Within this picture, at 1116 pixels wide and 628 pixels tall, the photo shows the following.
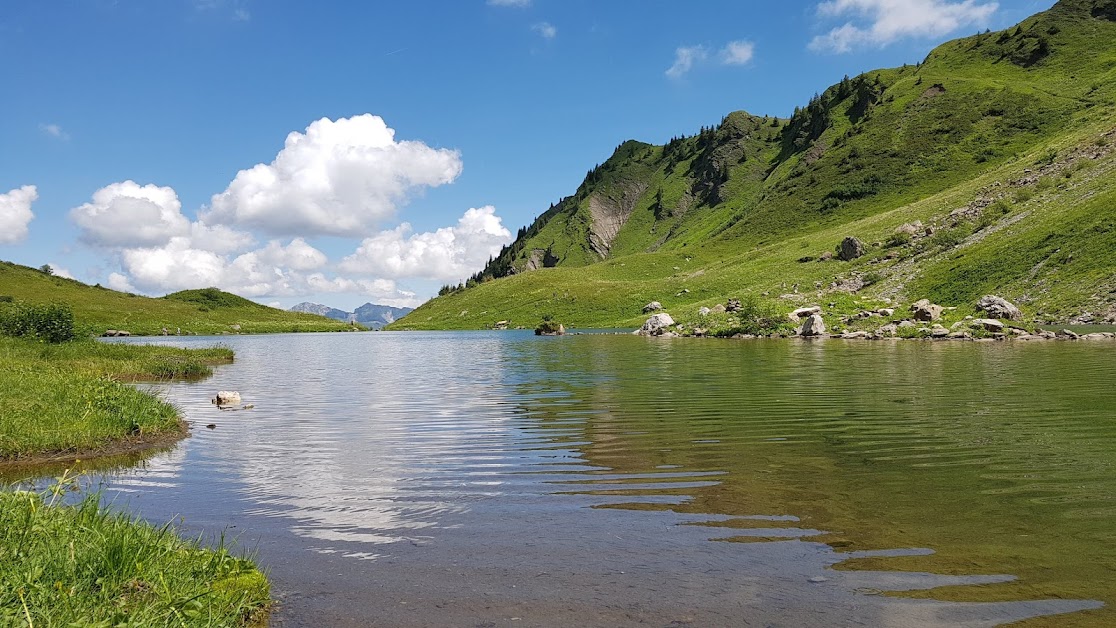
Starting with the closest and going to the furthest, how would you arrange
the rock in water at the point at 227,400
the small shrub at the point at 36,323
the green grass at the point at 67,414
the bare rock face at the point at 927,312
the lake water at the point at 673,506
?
the lake water at the point at 673,506 → the green grass at the point at 67,414 → the rock in water at the point at 227,400 → the small shrub at the point at 36,323 → the bare rock face at the point at 927,312

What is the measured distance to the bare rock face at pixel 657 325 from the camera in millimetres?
106250

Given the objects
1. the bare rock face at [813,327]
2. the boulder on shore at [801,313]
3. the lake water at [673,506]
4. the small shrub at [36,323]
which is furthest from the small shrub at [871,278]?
the small shrub at [36,323]

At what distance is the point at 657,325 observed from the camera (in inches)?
4218

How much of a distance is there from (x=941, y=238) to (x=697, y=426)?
347 ft

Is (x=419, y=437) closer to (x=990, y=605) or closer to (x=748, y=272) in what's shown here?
(x=990, y=605)

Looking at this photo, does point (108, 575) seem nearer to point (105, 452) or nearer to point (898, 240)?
point (105, 452)

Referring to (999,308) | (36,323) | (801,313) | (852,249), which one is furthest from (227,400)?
(852,249)

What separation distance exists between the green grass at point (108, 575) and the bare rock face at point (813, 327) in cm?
7972

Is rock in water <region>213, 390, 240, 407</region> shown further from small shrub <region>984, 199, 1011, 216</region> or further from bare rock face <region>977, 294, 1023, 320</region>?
small shrub <region>984, 199, 1011, 216</region>

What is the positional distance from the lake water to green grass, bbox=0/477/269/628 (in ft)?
2.91

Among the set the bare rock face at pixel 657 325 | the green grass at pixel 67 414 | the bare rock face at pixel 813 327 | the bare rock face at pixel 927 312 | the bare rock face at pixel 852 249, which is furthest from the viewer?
the bare rock face at pixel 852 249

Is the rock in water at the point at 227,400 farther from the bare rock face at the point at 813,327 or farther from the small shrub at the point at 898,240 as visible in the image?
the small shrub at the point at 898,240

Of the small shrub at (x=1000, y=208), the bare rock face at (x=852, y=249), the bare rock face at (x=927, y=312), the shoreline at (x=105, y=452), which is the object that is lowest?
the shoreline at (x=105, y=452)

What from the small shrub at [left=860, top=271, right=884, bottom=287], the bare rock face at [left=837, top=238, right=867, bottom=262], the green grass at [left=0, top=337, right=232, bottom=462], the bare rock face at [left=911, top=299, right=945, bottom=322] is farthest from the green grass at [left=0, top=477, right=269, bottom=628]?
the bare rock face at [left=837, top=238, right=867, bottom=262]
